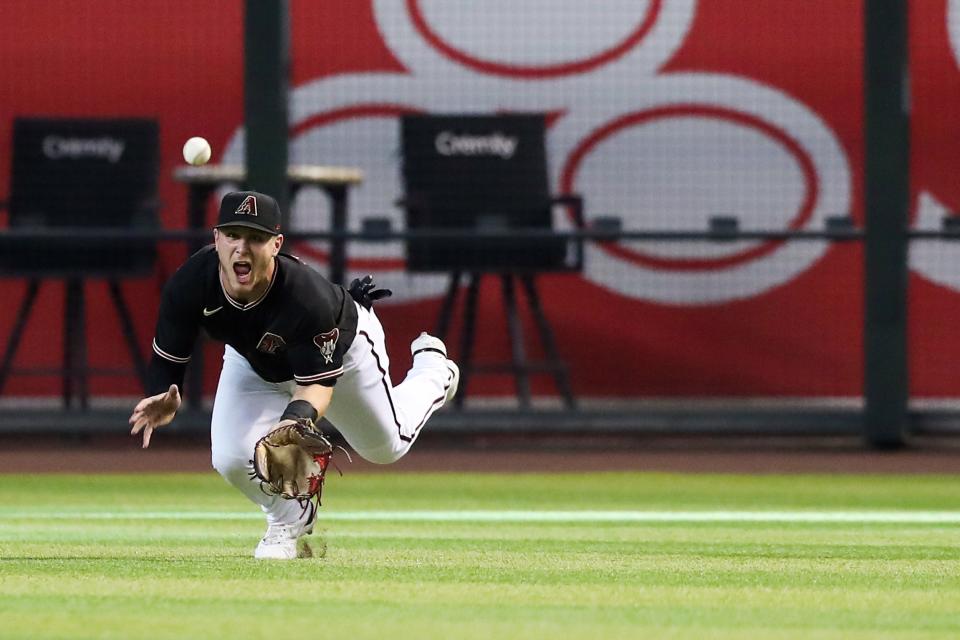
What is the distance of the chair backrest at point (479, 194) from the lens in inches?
447

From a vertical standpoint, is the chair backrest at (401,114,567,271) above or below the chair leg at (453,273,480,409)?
above

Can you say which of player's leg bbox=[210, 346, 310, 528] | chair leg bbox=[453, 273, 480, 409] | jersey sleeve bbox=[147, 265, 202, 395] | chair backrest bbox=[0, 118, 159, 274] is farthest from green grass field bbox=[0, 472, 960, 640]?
chair backrest bbox=[0, 118, 159, 274]

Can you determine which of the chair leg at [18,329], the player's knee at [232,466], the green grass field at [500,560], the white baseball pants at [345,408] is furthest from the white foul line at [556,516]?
the chair leg at [18,329]

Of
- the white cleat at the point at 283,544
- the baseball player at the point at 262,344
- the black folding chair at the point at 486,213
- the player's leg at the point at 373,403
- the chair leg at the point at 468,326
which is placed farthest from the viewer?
the chair leg at the point at 468,326

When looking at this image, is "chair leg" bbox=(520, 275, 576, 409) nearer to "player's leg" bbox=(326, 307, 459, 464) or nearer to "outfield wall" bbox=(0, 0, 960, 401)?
→ "outfield wall" bbox=(0, 0, 960, 401)

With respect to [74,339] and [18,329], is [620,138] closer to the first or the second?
[74,339]

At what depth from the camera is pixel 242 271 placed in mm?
5855

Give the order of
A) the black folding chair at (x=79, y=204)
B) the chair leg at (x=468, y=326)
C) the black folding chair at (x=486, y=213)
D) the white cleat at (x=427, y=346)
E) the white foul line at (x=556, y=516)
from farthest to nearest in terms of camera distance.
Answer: the black folding chair at (x=79, y=204)
the chair leg at (x=468, y=326)
the black folding chair at (x=486, y=213)
the white foul line at (x=556, y=516)
the white cleat at (x=427, y=346)

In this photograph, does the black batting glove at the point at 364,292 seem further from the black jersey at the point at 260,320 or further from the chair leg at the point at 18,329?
the chair leg at the point at 18,329

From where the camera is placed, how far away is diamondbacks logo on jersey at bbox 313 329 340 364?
603 centimetres

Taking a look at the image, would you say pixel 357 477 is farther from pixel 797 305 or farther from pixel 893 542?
pixel 893 542

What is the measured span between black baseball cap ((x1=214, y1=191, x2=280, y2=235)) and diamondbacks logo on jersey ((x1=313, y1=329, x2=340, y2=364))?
37 cm

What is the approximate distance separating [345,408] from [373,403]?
0.34 ft

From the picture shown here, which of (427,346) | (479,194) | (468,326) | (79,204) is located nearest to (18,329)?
(79,204)
